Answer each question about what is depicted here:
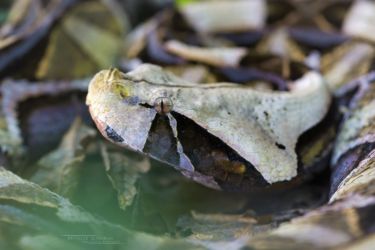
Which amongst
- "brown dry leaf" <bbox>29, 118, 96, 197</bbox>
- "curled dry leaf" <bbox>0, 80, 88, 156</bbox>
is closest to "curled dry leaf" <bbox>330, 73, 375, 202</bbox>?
"brown dry leaf" <bbox>29, 118, 96, 197</bbox>

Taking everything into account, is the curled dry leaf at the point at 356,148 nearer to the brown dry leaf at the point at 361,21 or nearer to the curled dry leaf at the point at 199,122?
the curled dry leaf at the point at 199,122

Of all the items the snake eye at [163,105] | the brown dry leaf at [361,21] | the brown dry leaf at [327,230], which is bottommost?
the brown dry leaf at [327,230]

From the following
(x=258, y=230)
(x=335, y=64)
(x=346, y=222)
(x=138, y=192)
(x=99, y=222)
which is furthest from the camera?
(x=335, y=64)

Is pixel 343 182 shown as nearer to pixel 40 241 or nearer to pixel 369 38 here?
pixel 40 241

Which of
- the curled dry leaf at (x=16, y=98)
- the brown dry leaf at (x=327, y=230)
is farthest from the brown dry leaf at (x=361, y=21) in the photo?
the brown dry leaf at (x=327, y=230)

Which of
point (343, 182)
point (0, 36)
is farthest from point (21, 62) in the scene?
point (343, 182)

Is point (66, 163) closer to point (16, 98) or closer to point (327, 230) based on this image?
point (16, 98)

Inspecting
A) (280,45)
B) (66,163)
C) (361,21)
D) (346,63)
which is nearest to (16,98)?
(66,163)
